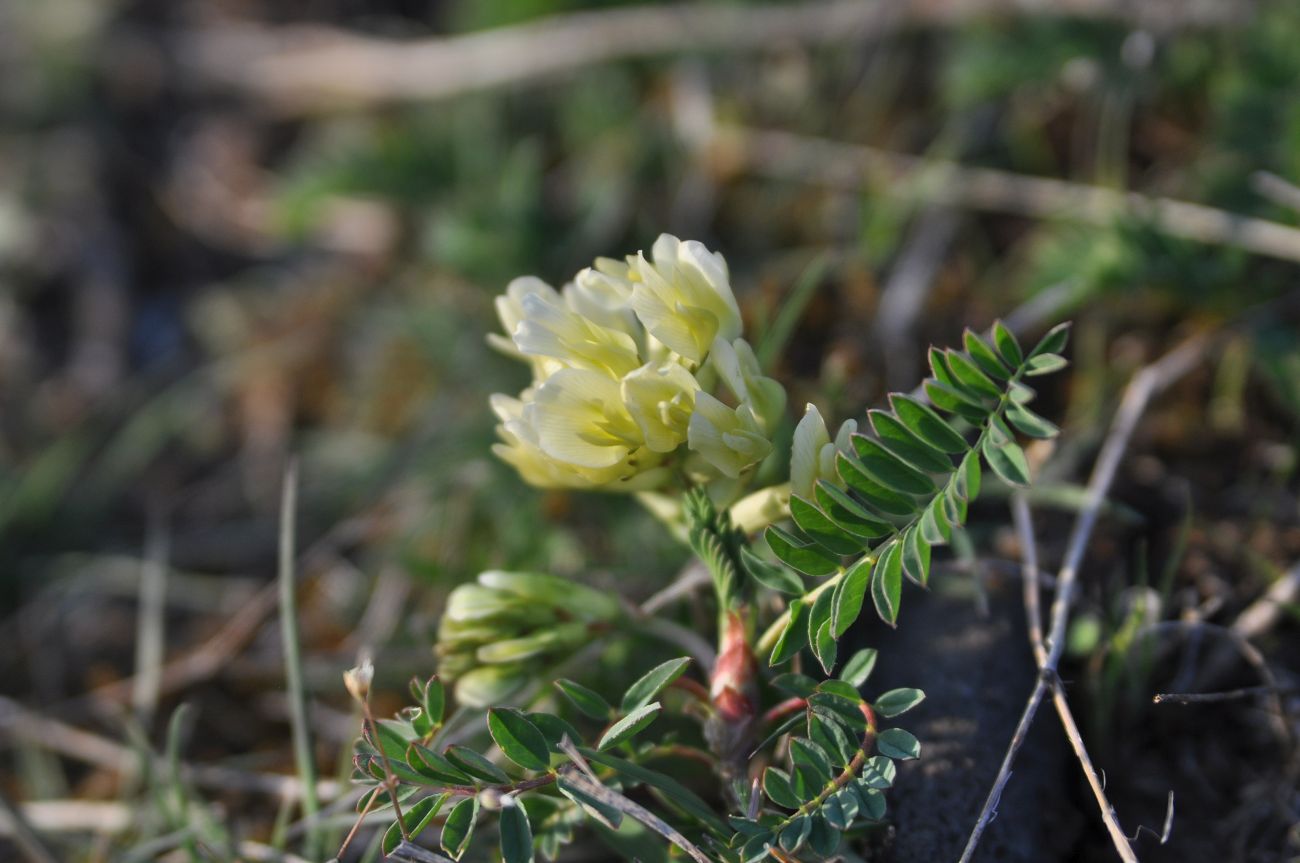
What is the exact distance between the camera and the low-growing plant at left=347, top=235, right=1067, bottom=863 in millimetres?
1373

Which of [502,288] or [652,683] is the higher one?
[652,683]

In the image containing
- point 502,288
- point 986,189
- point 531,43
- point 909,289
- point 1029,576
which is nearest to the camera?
point 1029,576

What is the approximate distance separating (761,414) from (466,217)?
173 cm

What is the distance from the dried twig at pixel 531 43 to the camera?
3.09 m

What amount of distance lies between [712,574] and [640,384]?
0.29m

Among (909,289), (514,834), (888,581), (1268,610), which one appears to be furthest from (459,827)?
(909,289)

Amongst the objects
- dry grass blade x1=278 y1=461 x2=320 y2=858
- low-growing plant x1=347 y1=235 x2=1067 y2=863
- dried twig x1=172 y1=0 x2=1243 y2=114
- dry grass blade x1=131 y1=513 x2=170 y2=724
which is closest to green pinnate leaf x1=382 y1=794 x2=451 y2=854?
low-growing plant x1=347 y1=235 x2=1067 y2=863

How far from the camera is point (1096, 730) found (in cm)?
171

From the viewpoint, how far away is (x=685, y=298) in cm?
147

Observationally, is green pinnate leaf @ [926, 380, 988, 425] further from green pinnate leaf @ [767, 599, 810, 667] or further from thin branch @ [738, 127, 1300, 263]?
thin branch @ [738, 127, 1300, 263]

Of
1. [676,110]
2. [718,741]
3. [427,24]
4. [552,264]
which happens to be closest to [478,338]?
[552,264]

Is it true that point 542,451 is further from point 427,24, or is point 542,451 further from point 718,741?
point 427,24

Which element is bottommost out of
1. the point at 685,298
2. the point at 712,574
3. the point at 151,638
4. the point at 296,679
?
the point at 151,638

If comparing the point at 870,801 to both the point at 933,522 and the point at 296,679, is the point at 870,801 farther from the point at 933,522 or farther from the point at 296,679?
the point at 296,679
